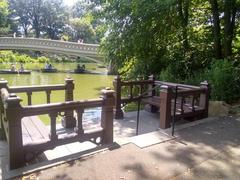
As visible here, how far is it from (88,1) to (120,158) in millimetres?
7133

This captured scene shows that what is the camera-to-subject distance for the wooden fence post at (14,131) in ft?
10.5

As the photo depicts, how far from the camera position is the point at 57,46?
29.0 meters

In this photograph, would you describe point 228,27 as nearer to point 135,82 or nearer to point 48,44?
point 135,82

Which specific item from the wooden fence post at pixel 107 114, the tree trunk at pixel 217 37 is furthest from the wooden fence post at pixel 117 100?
the tree trunk at pixel 217 37

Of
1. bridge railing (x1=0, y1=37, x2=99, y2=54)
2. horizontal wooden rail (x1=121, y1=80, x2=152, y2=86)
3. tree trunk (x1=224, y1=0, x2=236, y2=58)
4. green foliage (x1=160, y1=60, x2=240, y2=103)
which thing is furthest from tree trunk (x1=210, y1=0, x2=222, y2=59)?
bridge railing (x1=0, y1=37, x2=99, y2=54)

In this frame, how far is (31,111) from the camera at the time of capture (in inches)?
133

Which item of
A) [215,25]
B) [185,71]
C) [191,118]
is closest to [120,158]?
[191,118]

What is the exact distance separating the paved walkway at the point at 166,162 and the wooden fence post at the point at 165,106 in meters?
0.46

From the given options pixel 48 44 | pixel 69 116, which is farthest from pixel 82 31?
pixel 69 116

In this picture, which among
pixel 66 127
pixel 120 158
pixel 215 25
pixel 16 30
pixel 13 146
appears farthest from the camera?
pixel 16 30

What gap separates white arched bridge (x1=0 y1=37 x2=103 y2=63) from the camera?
2781 cm

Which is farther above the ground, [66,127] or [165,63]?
[165,63]

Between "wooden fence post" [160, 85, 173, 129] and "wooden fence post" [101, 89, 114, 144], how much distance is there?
4.38 ft

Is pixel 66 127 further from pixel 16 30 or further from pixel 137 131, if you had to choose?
pixel 16 30
